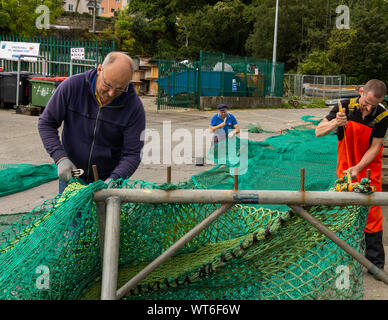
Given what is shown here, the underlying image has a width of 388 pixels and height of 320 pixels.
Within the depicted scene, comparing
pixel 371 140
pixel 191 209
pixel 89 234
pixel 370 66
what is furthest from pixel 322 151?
pixel 370 66

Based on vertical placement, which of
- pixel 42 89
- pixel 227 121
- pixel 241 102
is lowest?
pixel 227 121

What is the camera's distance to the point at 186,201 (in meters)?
2.24

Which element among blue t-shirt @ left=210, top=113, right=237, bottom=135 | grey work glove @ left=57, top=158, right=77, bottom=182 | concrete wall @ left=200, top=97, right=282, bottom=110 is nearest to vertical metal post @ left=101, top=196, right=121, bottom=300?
grey work glove @ left=57, top=158, right=77, bottom=182

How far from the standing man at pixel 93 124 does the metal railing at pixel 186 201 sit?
2.89ft

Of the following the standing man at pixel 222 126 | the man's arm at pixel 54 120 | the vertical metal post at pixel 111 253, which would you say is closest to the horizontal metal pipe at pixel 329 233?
the vertical metal post at pixel 111 253

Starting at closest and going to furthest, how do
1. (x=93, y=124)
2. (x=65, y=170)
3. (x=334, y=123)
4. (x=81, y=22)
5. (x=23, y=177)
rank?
(x=65, y=170)
(x=93, y=124)
(x=334, y=123)
(x=23, y=177)
(x=81, y=22)

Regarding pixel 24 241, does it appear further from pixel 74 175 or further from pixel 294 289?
pixel 294 289

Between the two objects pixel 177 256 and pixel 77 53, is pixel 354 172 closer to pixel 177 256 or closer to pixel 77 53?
pixel 177 256

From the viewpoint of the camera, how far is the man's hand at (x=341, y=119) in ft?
13.0

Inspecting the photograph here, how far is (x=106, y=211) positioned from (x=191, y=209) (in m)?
0.63

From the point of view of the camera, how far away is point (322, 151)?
27.6ft

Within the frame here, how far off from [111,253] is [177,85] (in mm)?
18125

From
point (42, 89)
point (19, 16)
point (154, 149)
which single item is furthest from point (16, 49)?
point (19, 16)

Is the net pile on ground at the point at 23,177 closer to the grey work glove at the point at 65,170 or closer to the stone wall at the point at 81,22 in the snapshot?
the grey work glove at the point at 65,170
